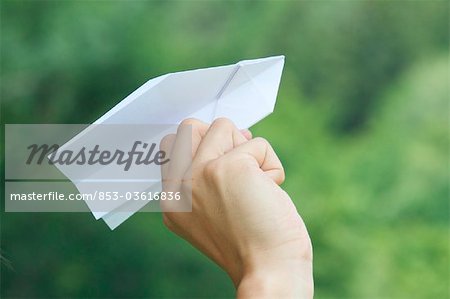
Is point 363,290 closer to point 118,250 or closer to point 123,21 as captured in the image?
point 118,250

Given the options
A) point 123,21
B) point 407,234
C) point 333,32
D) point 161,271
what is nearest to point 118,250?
point 161,271

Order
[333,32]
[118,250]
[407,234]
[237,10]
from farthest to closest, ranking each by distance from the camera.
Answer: [333,32] < [237,10] < [407,234] < [118,250]

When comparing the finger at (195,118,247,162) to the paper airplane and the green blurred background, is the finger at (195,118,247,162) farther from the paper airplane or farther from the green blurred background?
the green blurred background

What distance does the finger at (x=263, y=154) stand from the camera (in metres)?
0.41

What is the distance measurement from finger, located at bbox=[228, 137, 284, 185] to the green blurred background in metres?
1.03

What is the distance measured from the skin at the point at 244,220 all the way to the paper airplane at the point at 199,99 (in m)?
0.03

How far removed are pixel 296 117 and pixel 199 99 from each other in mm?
1294

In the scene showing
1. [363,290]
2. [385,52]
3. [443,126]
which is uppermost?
[385,52]

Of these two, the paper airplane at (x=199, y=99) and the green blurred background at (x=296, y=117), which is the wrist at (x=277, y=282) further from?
the green blurred background at (x=296, y=117)

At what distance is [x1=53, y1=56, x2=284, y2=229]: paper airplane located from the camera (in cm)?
42

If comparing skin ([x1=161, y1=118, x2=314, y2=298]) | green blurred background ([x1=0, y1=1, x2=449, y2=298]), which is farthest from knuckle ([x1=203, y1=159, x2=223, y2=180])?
green blurred background ([x1=0, y1=1, x2=449, y2=298])

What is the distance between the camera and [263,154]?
43cm

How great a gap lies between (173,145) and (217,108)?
0.07 metres

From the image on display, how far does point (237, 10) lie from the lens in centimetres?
179
